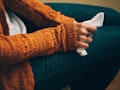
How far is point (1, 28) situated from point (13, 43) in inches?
2.7

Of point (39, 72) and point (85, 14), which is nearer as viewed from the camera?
point (39, 72)

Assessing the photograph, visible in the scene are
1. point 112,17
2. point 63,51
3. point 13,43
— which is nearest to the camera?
point 13,43

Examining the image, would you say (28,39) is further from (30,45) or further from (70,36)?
(70,36)

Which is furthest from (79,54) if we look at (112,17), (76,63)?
(112,17)

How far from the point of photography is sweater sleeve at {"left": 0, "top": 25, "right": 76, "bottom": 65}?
794mm

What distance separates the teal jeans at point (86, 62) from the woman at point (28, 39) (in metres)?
0.03

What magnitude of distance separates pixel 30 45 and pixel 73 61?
0.17 metres

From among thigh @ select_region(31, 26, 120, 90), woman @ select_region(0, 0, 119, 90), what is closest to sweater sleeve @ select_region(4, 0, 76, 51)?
woman @ select_region(0, 0, 119, 90)

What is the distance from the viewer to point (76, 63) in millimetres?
939

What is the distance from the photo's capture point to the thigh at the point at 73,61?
900 mm

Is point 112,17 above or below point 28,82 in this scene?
above

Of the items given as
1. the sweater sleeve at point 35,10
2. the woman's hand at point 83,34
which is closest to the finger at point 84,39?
the woman's hand at point 83,34

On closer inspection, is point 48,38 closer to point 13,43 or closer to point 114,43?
point 13,43

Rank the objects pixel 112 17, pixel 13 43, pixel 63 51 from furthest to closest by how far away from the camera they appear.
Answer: pixel 112 17 < pixel 63 51 < pixel 13 43
